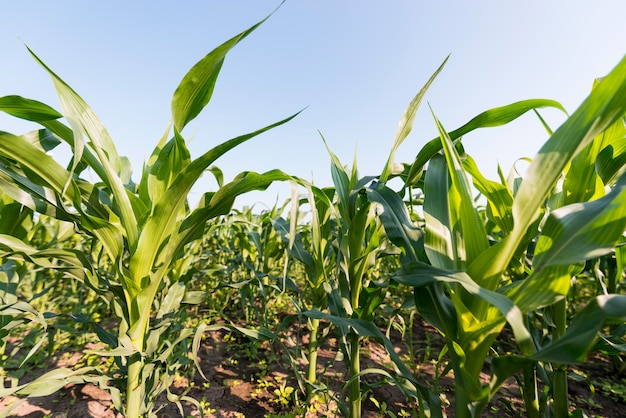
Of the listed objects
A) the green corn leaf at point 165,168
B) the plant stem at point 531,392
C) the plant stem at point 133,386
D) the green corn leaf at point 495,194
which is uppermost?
the green corn leaf at point 165,168

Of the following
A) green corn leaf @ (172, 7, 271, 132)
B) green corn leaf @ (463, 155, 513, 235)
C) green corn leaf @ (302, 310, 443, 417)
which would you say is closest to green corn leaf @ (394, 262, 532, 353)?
green corn leaf @ (302, 310, 443, 417)

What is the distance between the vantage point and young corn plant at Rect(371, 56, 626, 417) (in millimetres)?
454

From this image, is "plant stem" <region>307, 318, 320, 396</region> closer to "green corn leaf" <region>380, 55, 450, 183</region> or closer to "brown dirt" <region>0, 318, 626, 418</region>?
"brown dirt" <region>0, 318, 626, 418</region>

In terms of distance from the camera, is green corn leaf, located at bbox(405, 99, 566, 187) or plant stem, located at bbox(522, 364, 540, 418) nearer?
green corn leaf, located at bbox(405, 99, 566, 187)

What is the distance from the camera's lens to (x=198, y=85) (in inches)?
32.3

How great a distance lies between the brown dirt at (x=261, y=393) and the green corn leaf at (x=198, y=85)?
44.5 inches

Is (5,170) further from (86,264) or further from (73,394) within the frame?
(73,394)

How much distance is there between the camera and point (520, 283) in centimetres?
56

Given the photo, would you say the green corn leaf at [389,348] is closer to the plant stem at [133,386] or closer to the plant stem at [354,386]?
the plant stem at [354,386]

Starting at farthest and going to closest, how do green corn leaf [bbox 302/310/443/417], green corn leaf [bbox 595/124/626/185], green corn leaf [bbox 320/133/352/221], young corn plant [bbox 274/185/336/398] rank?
young corn plant [bbox 274/185/336/398] → green corn leaf [bbox 320/133/352/221] → green corn leaf [bbox 595/124/626/185] → green corn leaf [bbox 302/310/443/417]

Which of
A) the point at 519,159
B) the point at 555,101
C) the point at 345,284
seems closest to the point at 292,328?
the point at 345,284

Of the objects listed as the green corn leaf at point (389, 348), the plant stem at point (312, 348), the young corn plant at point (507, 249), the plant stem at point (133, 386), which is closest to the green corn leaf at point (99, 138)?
the plant stem at point (133, 386)

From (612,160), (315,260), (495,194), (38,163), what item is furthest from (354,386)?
(38,163)

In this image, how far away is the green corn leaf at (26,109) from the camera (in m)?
0.70
